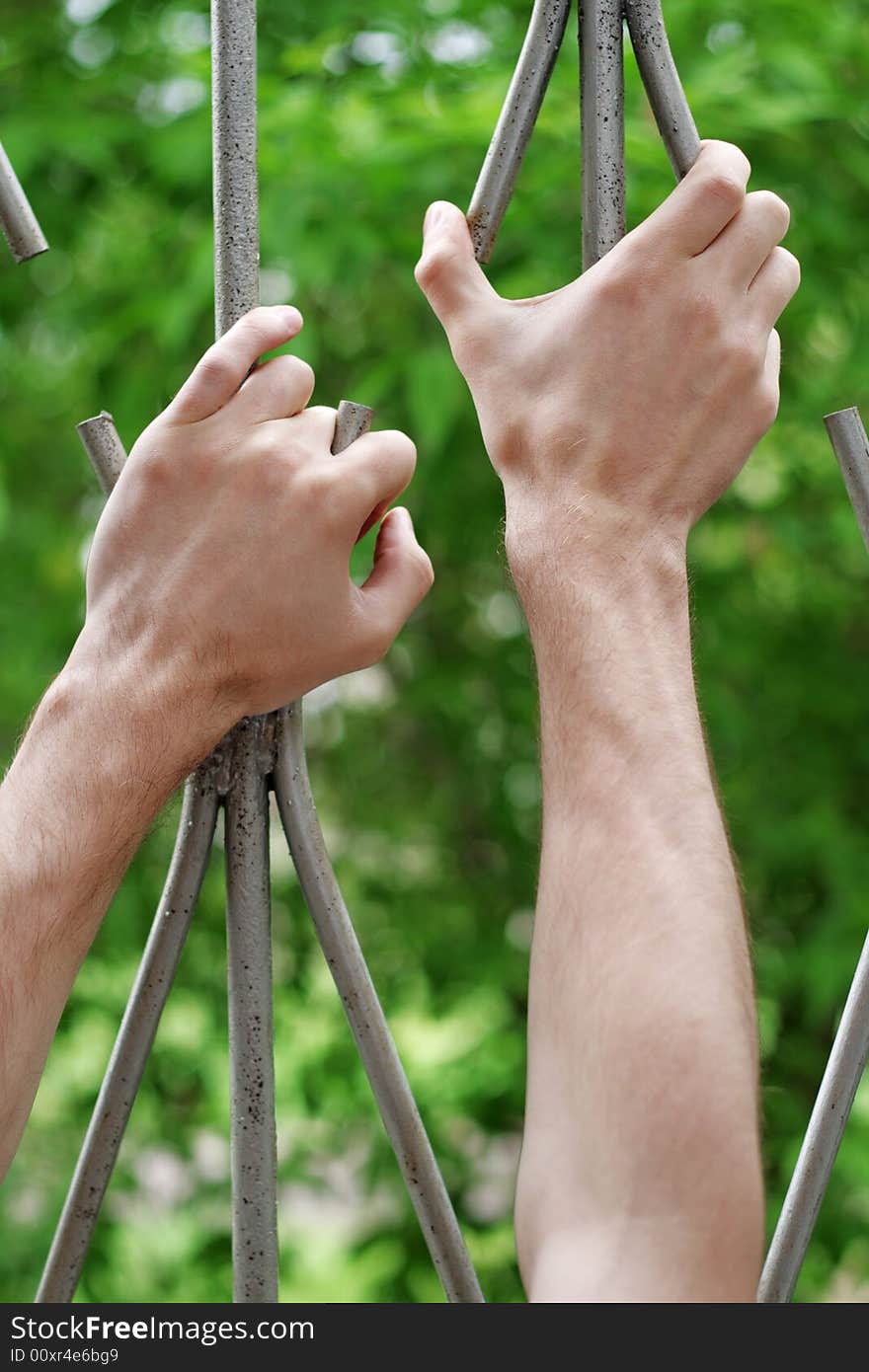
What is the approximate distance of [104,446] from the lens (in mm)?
604

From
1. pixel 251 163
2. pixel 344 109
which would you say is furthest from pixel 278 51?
pixel 251 163

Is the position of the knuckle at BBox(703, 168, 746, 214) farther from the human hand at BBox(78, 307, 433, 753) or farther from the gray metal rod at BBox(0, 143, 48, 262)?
the gray metal rod at BBox(0, 143, 48, 262)

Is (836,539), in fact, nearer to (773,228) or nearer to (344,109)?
(344,109)

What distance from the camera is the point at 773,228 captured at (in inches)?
23.2

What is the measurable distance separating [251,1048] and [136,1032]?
48mm

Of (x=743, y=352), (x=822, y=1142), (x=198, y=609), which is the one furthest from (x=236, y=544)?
(x=822, y=1142)

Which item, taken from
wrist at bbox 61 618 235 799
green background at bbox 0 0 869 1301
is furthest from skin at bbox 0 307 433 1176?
green background at bbox 0 0 869 1301

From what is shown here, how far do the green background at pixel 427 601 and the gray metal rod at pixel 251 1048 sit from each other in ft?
1.91

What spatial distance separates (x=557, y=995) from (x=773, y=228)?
0.34 m

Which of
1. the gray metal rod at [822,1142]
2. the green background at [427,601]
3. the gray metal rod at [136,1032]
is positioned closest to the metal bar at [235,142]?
the gray metal rod at [136,1032]

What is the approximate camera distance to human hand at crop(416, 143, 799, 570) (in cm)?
58

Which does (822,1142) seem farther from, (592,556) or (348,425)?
(348,425)

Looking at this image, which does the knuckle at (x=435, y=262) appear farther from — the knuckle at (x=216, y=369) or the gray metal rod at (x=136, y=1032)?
the gray metal rod at (x=136, y=1032)

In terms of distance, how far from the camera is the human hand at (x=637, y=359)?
0.58m
